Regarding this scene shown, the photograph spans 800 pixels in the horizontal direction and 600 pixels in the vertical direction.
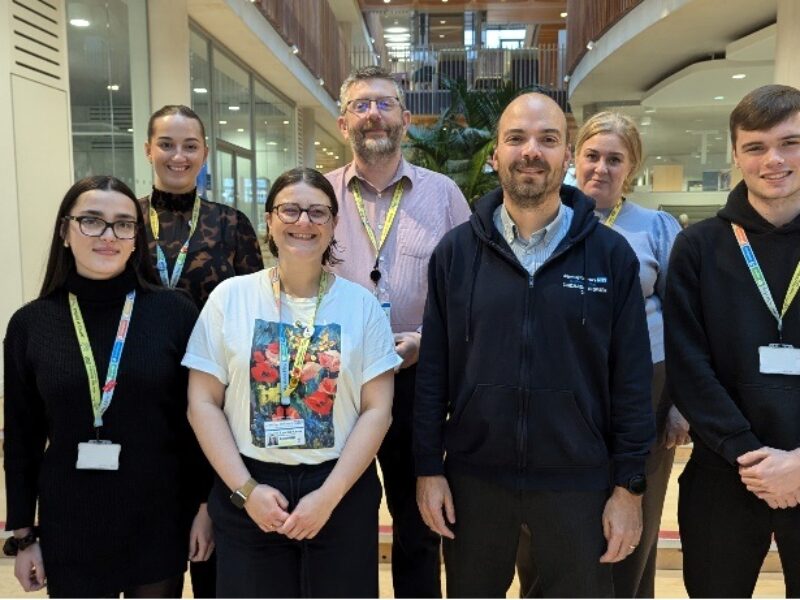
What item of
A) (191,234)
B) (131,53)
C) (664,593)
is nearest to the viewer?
(191,234)

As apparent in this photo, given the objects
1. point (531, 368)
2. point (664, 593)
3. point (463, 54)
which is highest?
point (463, 54)

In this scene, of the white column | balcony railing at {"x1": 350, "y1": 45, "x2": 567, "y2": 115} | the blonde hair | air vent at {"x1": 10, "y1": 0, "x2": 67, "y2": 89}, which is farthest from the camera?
balcony railing at {"x1": 350, "y1": 45, "x2": 567, "y2": 115}

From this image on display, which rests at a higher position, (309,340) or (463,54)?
(463,54)

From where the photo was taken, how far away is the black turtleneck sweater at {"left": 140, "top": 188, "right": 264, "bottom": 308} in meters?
2.45

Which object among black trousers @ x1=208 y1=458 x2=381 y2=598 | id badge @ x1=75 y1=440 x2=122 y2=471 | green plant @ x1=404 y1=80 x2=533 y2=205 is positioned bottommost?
black trousers @ x1=208 y1=458 x2=381 y2=598

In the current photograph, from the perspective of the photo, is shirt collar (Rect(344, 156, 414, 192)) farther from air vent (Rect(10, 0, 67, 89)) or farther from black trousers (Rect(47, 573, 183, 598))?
air vent (Rect(10, 0, 67, 89))

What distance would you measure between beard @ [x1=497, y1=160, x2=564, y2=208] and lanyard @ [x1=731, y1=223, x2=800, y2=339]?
59 centimetres

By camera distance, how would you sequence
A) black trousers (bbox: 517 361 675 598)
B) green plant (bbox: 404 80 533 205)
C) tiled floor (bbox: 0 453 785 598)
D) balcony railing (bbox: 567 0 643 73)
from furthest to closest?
1. balcony railing (bbox: 567 0 643 73)
2. green plant (bbox: 404 80 533 205)
3. tiled floor (bbox: 0 453 785 598)
4. black trousers (bbox: 517 361 675 598)

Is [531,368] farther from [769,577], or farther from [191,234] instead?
[769,577]

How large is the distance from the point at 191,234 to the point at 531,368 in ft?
4.63

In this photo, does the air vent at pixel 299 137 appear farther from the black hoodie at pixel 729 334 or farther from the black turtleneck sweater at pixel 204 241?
the black hoodie at pixel 729 334

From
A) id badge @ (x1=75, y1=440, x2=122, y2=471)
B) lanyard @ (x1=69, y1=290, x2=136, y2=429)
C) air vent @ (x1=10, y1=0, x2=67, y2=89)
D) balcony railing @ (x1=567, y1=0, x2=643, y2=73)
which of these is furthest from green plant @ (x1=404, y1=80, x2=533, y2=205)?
id badge @ (x1=75, y1=440, x2=122, y2=471)

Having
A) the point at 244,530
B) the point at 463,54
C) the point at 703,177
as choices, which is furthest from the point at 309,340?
the point at 463,54

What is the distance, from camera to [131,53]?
7.06 metres
